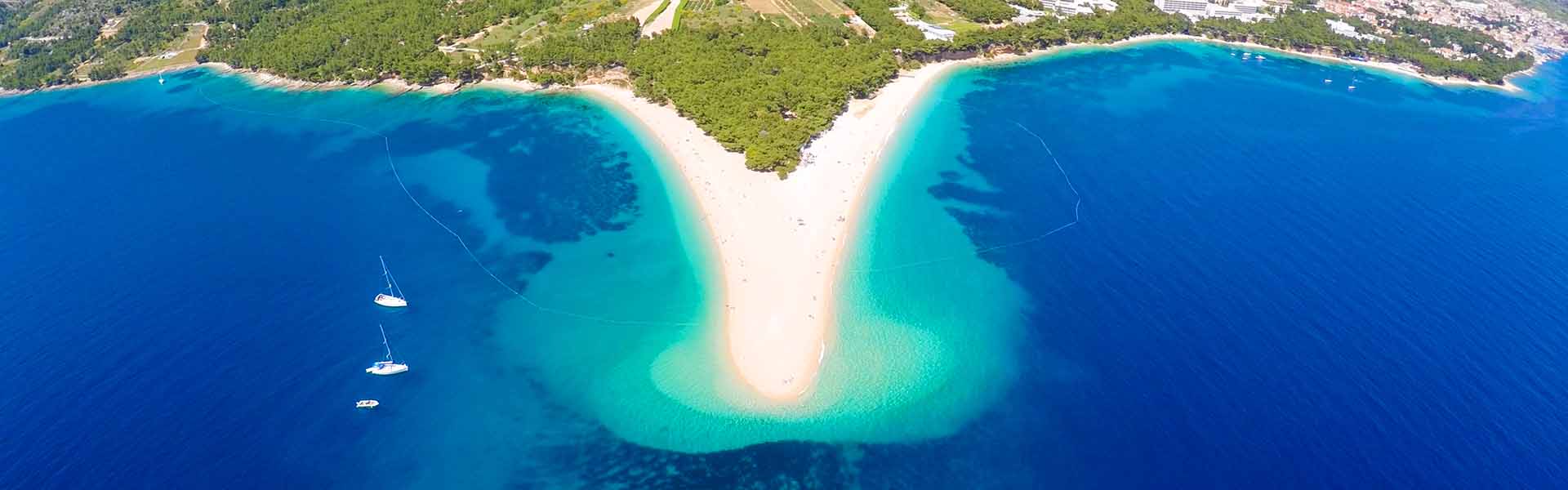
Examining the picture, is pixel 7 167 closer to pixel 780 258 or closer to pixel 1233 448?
pixel 780 258

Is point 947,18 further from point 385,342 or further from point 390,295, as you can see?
point 385,342

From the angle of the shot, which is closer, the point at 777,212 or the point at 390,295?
the point at 390,295

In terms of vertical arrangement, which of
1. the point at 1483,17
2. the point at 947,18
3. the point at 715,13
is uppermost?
the point at 715,13

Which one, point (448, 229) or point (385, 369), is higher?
point (448, 229)

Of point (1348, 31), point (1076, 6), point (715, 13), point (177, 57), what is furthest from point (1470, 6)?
point (177, 57)

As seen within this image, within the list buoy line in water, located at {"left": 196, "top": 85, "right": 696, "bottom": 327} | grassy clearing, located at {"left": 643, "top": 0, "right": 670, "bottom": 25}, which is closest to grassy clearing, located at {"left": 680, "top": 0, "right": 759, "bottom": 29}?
grassy clearing, located at {"left": 643, "top": 0, "right": 670, "bottom": 25}

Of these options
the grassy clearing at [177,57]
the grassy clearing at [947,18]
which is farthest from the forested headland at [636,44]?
the grassy clearing at [177,57]

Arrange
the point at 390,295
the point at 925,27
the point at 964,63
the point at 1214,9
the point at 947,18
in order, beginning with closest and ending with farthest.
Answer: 1. the point at 390,295
2. the point at 964,63
3. the point at 925,27
4. the point at 947,18
5. the point at 1214,9

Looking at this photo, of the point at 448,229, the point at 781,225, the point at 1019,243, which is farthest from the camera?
the point at 448,229

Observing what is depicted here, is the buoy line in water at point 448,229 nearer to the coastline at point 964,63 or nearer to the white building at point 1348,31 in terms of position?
the coastline at point 964,63

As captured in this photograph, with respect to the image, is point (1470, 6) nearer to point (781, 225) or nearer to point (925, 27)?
point (925, 27)
